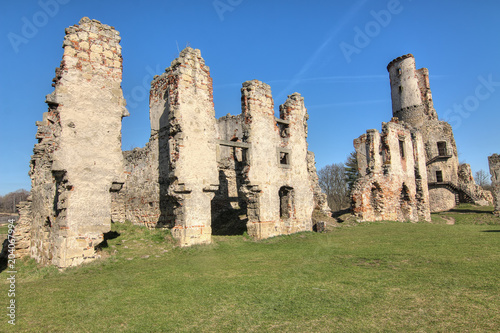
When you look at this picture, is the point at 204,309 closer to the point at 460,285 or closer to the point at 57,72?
the point at 460,285

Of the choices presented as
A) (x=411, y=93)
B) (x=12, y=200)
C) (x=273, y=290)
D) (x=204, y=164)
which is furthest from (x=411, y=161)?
(x=12, y=200)

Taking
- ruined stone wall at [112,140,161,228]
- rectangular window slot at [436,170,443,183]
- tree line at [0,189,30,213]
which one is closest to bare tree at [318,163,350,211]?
rectangular window slot at [436,170,443,183]

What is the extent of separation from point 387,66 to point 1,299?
35.0 meters

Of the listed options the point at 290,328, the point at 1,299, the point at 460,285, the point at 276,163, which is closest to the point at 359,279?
the point at 460,285

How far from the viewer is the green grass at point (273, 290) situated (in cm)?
450

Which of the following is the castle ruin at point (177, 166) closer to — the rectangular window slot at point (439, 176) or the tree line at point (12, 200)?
the rectangular window slot at point (439, 176)

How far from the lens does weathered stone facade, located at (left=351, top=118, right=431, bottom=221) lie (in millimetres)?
19125

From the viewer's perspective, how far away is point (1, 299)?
6.39 m

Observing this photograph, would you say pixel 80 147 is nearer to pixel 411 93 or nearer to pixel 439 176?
pixel 439 176

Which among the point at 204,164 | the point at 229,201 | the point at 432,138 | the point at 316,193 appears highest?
the point at 432,138

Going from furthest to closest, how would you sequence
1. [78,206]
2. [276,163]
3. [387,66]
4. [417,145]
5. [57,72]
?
[387,66]
[417,145]
[276,163]
[57,72]
[78,206]

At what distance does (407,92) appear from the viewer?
31.5m

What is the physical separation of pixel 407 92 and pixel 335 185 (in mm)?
17291

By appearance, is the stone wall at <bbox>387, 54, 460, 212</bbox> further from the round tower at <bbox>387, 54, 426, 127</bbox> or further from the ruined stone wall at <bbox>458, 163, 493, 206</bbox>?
the ruined stone wall at <bbox>458, 163, 493, 206</bbox>
